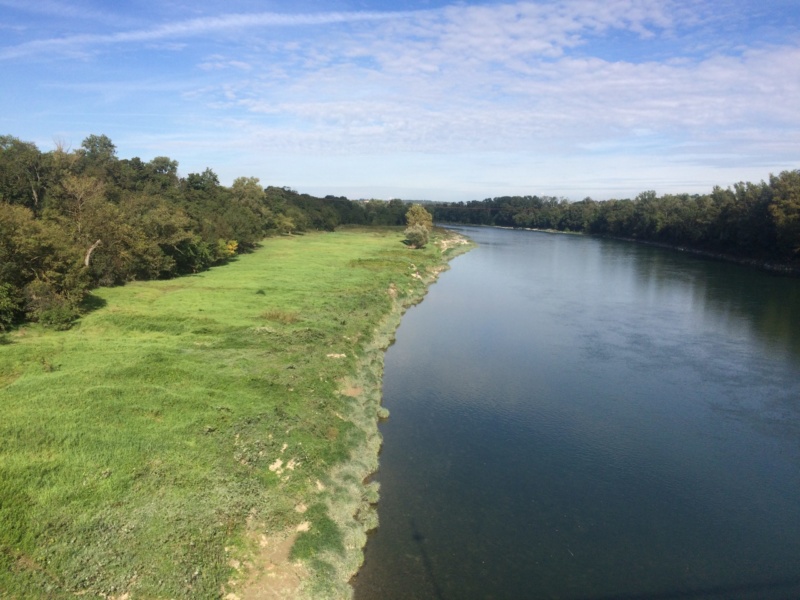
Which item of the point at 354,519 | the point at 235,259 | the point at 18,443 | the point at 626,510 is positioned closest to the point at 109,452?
the point at 18,443

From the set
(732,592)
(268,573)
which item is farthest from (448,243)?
(268,573)

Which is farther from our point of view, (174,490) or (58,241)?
(58,241)

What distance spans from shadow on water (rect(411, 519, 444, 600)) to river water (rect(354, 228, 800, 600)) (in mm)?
28

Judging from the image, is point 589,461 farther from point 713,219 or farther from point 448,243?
point 448,243

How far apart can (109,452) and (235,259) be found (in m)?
34.8

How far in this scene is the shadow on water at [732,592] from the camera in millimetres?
9531

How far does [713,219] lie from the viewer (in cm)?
6284

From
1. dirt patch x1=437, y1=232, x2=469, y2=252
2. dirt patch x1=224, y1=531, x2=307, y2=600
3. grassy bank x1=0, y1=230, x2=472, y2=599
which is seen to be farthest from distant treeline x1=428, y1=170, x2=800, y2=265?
dirt patch x1=224, y1=531, x2=307, y2=600

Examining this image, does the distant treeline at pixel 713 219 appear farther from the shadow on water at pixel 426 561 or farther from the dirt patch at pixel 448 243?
the shadow on water at pixel 426 561

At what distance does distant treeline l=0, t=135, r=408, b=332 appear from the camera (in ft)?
64.4

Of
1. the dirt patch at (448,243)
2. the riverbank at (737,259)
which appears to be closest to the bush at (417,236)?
the dirt patch at (448,243)

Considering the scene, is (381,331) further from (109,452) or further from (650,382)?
(109,452)

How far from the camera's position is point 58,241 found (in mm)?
21469

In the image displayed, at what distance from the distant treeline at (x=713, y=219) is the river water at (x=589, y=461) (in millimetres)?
25692
